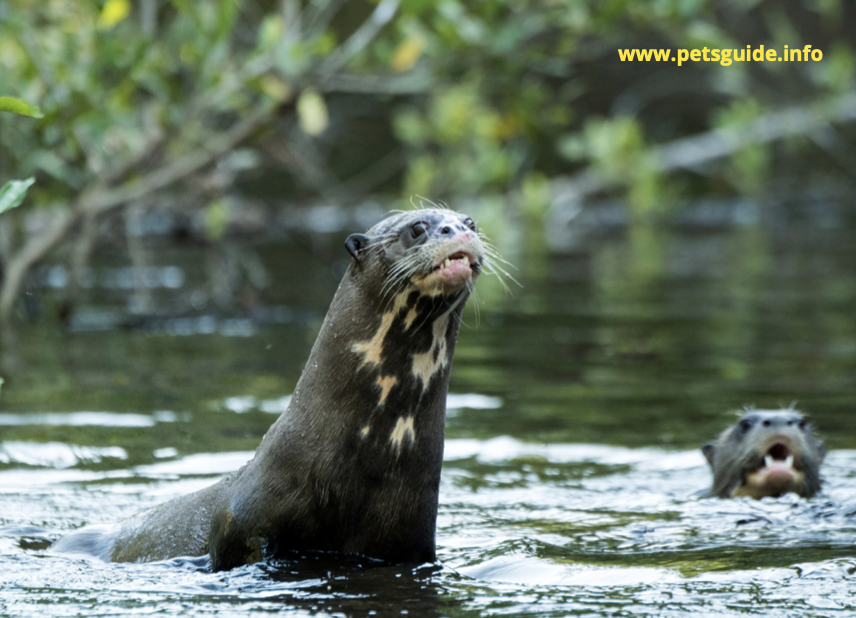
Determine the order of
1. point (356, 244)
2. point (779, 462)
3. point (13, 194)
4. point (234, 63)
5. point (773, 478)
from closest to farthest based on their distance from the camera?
point (13, 194), point (356, 244), point (773, 478), point (779, 462), point (234, 63)

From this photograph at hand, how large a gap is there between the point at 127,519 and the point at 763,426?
2.74 metres

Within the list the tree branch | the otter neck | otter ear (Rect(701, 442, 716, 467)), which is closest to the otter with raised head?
the otter neck

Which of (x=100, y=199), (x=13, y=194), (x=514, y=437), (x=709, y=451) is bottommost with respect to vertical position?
(x=709, y=451)

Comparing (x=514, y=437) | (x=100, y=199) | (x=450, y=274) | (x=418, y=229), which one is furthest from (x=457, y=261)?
(x=100, y=199)

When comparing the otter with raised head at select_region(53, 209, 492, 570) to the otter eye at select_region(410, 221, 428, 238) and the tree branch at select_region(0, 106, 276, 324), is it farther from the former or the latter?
the tree branch at select_region(0, 106, 276, 324)

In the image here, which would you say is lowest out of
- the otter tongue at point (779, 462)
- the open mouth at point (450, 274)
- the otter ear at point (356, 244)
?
the otter tongue at point (779, 462)

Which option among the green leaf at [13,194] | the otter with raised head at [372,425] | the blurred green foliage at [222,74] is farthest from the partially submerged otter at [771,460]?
the blurred green foliage at [222,74]

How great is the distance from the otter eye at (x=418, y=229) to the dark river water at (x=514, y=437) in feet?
3.31

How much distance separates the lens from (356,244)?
13.1ft

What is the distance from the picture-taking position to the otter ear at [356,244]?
396cm

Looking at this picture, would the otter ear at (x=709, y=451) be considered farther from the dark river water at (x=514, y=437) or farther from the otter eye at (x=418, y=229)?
the otter eye at (x=418, y=229)

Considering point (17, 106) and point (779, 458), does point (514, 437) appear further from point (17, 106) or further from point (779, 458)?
point (17, 106)

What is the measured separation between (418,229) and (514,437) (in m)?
2.72

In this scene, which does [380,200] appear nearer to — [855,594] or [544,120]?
[544,120]
